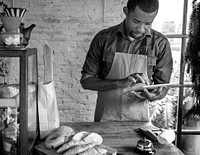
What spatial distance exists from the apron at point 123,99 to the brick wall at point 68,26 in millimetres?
1262

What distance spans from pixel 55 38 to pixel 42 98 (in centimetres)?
213

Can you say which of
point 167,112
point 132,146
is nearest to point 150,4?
point 132,146

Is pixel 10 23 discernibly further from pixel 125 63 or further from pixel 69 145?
pixel 125 63

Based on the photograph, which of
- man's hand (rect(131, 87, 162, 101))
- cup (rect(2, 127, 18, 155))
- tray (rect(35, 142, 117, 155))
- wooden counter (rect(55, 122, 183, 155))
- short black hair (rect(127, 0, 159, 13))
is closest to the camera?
cup (rect(2, 127, 18, 155))

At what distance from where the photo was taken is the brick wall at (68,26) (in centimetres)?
352

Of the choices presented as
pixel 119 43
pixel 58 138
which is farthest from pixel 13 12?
pixel 119 43

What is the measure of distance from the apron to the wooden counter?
33 cm

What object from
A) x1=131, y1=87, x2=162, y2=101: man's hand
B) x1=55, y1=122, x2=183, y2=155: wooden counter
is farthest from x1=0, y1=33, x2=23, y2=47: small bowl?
x1=131, y1=87, x2=162, y2=101: man's hand

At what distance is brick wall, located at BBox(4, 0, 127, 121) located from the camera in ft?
11.6

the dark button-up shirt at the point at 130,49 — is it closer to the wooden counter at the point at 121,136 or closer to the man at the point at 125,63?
the man at the point at 125,63

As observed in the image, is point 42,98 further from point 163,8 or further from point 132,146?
point 163,8

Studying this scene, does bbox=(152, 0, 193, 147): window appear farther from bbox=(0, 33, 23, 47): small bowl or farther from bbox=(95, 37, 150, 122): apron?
bbox=(0, 33, 23, 47): small bowl

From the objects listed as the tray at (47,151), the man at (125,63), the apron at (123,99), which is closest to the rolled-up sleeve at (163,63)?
the man at (125,63)

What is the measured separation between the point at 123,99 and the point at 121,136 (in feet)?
2.28
